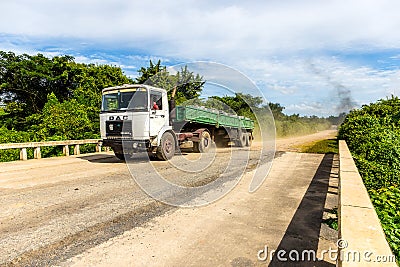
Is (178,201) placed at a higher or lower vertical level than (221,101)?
lower

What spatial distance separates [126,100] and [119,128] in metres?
0.99

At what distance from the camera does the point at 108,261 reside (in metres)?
3.17

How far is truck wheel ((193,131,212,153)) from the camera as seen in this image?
44.0 feet

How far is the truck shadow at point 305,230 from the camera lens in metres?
3.27

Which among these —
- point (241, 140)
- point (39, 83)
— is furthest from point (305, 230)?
point (39, 83)

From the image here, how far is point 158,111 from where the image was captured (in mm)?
10242

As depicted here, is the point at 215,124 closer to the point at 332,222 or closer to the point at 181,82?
the point at 181,82

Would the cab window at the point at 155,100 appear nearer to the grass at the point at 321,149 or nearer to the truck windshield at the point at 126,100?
the truck windshield at the point at 126,100

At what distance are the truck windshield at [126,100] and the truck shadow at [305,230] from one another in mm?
5897

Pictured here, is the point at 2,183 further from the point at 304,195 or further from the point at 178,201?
the point at 304,195

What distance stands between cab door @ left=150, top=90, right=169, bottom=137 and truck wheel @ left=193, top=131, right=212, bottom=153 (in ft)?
9.61

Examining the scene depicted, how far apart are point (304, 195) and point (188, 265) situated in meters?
3.78

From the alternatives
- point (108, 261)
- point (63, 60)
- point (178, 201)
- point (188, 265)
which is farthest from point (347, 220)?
point (63, 60)

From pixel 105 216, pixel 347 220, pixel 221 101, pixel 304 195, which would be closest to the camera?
pixel 347 220
